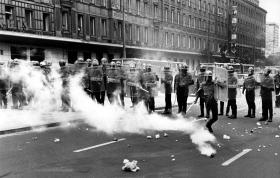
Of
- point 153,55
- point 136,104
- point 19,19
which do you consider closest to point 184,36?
point 153,55

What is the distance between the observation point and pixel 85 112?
42.8 feet

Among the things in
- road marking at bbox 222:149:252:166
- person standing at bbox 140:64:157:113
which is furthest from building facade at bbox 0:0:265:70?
road marking at bbox 222:149:252:166

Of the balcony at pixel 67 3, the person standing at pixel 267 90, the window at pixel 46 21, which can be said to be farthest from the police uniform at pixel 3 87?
the balcony at pixel 67 3

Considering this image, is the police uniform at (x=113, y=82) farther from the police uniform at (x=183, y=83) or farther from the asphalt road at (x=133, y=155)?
the asphalt road at (x=133, y=155)

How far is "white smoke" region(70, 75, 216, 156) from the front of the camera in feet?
28.9

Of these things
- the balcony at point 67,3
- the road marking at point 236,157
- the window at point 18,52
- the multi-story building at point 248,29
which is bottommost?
the road marking at point 236,157

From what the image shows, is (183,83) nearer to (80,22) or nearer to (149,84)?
(149,84)

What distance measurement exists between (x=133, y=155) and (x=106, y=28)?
29.4 meters

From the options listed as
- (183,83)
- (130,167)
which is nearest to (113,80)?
(183,83)

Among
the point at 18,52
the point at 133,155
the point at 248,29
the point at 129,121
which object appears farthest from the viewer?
the point at 248,29

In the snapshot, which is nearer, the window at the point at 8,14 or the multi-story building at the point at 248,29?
the multi-story building at the point at 248,29

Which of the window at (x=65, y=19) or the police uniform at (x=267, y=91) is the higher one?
the window at (x=65, y=19)

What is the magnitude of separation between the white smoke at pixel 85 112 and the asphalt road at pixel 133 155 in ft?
2.58

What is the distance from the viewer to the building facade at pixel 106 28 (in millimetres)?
26125
